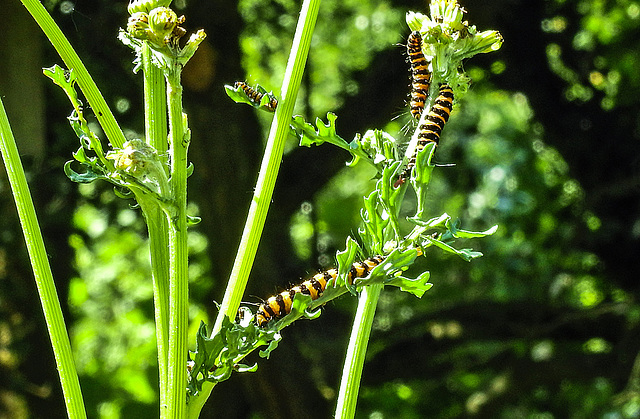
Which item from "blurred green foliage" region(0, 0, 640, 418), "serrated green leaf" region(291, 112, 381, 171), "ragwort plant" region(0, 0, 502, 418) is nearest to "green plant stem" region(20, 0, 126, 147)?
"ragwort plant" region(0, 0, 502, 418)

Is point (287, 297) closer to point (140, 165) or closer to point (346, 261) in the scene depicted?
point (346, 261)

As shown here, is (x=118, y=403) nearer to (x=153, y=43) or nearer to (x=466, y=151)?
(x=466, y=151)

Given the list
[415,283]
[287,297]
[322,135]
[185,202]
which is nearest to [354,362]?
[415,283]

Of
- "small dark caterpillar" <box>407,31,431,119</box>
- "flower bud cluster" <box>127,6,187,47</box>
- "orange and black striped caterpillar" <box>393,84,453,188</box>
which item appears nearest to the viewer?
"flower bud cluster" <box>127,6,187,47</box>

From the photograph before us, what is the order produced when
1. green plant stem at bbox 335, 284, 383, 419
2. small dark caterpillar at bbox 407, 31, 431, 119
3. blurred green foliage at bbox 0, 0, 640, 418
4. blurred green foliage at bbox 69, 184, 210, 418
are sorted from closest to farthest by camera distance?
green plant stem at bbox 335, 284, 383, 419, small dark caterpillar at bbox 407, 31, 431, 119, blurred green foliage at bbox 0, 0, 640, 418, blurred green foliage at bbox 69, 184, 210, 418

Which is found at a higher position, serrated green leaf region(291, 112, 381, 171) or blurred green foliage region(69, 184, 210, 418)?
blurred green foliage region(69, 184, 210, 418)

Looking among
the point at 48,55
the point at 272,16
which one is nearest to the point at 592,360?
the point at 272,16

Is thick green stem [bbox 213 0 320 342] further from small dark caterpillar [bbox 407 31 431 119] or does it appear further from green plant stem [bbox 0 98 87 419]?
small dark caterpillar [bbox 407 31 431 119]
